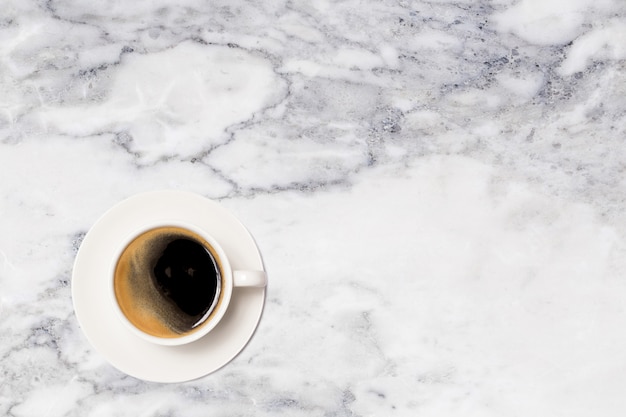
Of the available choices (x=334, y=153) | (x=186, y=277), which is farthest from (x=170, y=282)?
(x=334, y=153)

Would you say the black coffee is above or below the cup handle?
below

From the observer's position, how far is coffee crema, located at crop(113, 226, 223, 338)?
2.23 ft

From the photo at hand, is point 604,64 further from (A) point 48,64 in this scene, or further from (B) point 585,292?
(A) point 48,64

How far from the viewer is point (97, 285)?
709 millimetres

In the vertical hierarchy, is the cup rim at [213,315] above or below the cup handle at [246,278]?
below

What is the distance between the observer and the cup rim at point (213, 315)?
664mm

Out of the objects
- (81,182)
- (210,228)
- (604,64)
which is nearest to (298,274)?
(210,228)

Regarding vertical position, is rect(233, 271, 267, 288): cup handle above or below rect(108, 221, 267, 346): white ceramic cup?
above

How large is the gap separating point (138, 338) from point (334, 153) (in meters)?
0.25

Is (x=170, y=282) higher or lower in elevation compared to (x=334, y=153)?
lower

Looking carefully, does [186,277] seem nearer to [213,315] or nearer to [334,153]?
[213,315]

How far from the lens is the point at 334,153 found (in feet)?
2.46

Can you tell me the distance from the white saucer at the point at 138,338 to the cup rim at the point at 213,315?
1.5 inches

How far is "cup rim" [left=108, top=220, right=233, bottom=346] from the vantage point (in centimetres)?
66
